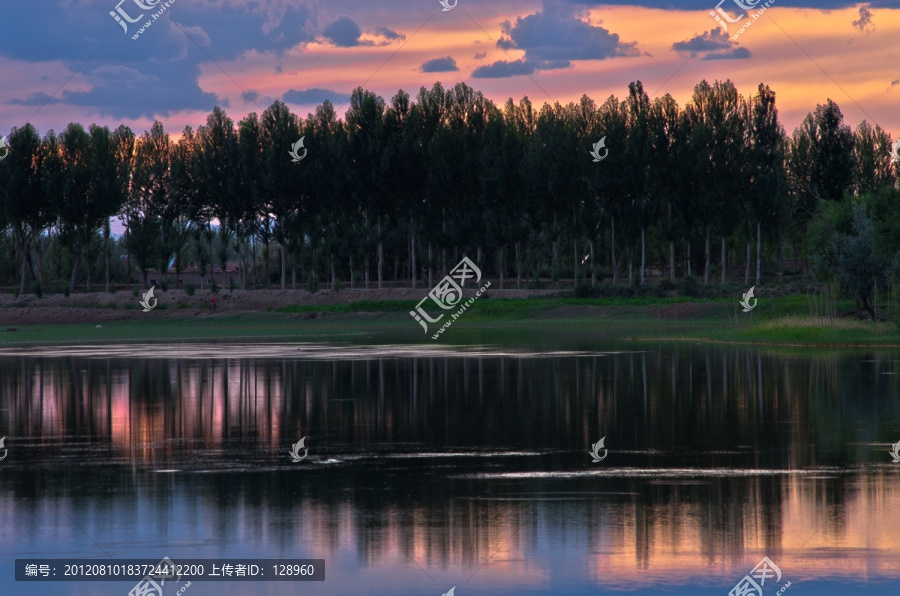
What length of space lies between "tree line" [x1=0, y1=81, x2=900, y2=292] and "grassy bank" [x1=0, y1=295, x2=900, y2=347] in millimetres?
8792

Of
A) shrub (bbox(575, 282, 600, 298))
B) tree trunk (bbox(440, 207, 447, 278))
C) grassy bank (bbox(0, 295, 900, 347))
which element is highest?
A: tree trunk (bbox(440, 207, 447, 278))

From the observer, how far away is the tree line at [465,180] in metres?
86.3

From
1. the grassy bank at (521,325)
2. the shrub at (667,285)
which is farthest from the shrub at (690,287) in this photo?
the grassy bank at (521,325)

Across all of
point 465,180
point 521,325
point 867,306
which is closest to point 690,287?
point 521,325

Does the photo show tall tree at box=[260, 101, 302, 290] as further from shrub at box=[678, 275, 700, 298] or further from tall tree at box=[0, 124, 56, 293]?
shrub at box=[678, 275, 700, 298]

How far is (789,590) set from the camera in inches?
383

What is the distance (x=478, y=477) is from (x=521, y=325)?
5612 cm

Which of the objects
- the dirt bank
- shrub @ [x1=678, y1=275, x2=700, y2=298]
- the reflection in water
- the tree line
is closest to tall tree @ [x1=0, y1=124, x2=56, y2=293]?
the tree line

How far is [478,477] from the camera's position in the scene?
15062 millimetres

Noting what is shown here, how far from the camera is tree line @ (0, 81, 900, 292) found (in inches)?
3398

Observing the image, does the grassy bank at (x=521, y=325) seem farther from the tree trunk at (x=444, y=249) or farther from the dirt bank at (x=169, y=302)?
the tree trunk at (x=444, y=249)

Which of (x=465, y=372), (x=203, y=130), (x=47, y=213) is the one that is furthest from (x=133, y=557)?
(x=203, y=130)

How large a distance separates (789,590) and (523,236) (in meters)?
78.6

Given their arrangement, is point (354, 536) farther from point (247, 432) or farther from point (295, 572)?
point (247, 432)
